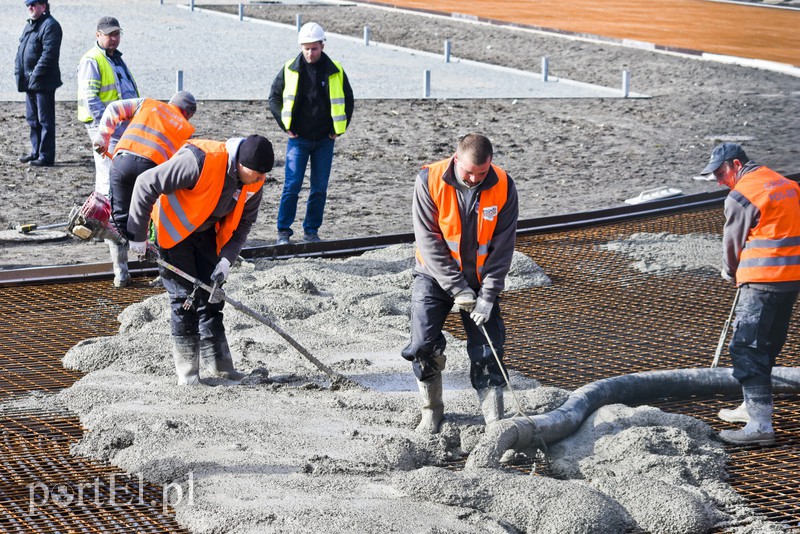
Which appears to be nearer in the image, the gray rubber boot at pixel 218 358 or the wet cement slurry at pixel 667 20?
the gray rubber boot at pixel 218 358

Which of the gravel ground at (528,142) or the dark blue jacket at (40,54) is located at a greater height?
the dark blue jacket at (40,54)

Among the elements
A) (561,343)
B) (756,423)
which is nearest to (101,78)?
(561,343)

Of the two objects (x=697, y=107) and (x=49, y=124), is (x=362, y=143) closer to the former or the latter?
(x=49, y=124)

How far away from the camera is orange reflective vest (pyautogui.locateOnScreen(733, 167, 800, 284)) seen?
5.07 meters

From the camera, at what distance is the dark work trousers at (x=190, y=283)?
559 cm

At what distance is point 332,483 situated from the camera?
450cm

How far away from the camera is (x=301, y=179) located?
8.39 m

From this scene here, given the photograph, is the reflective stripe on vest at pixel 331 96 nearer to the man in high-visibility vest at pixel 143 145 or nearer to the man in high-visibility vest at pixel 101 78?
the man in high-visibility vest at pixel 101 78

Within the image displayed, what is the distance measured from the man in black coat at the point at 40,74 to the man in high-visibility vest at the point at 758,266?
7151 millimetres

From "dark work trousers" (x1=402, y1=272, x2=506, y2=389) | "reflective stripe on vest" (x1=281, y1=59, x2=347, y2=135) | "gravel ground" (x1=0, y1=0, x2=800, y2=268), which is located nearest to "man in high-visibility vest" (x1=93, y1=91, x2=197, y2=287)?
"reflective stripe on vest" (x1=281, y1=59, x2=347, y2=135)

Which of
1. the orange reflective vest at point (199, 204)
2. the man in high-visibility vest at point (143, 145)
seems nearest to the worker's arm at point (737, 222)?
the orange reflective vest at point (199, 204)

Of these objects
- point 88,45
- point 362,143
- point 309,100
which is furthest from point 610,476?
point 88,45

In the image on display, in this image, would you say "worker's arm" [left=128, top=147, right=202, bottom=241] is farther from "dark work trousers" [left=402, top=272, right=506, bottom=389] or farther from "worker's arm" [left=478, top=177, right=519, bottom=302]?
"worker's arm" [left=478, top=177, right=519, bottom=302]

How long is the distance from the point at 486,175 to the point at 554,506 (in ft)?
4.65
